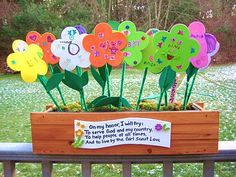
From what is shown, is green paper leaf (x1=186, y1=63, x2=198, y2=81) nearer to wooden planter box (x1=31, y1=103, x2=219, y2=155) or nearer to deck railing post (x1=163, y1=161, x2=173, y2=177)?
wooden planter box (x1=31, y1=103, x2=219, y2=155)

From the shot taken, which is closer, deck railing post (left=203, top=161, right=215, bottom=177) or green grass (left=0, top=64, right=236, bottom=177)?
deck railing post (left=203, top=161, right=215, bottom=177)

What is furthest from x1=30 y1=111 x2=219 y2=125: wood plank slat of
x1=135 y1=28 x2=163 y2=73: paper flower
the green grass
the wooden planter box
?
the green grass

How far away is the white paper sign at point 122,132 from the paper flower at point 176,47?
0.50 ft

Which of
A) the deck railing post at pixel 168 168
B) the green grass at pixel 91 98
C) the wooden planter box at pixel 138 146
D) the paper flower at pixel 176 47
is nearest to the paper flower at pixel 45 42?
the wooden planter box at pixel 138 146

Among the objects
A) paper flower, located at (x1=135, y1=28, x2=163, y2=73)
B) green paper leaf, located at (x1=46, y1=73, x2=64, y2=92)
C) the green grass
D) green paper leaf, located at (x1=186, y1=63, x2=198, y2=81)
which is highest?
paper flower, located at (x1=135, y1=28, x2=163, y2=73)

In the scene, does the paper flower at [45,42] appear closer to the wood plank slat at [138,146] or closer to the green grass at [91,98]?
the wood plank slat at [138,146]

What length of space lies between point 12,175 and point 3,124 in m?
3.71

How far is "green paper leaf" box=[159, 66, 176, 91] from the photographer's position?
31.6 inches

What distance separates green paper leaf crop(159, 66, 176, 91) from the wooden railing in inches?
7.0

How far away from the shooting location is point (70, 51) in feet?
2.52

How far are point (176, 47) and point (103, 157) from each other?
1.07 feet

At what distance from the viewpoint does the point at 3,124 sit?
14.2 feet

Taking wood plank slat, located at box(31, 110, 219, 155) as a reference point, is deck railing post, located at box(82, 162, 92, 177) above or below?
below

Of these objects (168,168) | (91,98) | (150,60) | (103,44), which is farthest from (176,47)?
(91,98)
